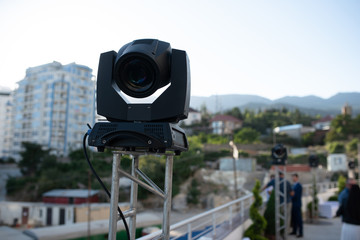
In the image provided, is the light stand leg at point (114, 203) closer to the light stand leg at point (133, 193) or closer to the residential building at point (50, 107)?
the light stand leg at point (133, 193)

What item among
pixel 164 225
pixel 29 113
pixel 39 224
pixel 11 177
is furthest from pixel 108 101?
pixel 29 113

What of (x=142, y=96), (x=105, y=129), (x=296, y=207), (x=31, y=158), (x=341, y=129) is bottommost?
(x=31, y=158)

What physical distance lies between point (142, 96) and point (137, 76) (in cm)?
10

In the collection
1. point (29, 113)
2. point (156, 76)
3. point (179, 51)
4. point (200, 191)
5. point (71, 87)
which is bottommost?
point (200, 191)

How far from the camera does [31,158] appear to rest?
32656 mm

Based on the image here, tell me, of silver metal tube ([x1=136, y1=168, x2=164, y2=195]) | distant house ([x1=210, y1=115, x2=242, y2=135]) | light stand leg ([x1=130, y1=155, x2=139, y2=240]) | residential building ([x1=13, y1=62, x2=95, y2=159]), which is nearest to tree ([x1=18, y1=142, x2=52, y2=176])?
residential building ([x1=13, y1=62, x2=95, y2=159])

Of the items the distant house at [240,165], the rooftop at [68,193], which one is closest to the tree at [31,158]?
the rooftop at [68,193]

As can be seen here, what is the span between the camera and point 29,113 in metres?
38.3

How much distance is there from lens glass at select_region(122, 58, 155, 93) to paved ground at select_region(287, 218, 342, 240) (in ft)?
16.0

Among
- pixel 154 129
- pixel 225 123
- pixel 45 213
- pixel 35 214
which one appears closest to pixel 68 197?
pixel 45 213

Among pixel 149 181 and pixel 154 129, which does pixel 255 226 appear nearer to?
pixel 149 181

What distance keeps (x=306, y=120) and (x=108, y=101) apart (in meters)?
72.1

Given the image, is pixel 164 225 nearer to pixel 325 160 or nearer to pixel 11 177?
pixel 11 177

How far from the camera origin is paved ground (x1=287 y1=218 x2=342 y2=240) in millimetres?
5328
